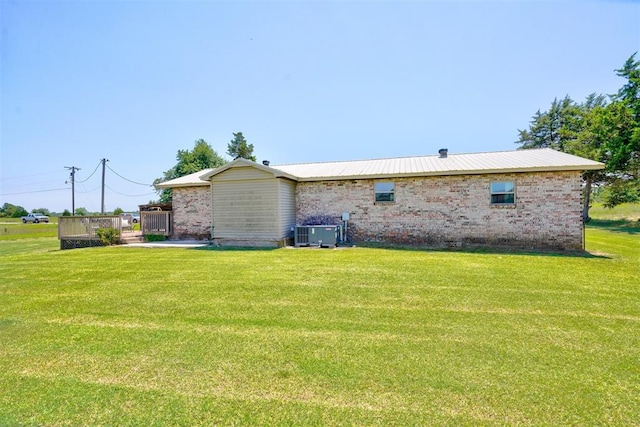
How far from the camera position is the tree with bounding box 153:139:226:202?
3038cm

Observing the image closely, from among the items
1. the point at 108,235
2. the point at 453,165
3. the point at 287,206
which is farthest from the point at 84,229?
the point at 453,165

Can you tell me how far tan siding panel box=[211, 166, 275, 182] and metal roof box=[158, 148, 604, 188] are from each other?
0.27 m

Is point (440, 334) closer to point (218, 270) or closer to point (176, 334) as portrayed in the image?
point (176, 334)

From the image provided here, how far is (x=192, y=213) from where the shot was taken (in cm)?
1377

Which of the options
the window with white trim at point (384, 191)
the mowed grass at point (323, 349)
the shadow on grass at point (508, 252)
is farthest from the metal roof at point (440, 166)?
the mowed grass at point (323, 349)

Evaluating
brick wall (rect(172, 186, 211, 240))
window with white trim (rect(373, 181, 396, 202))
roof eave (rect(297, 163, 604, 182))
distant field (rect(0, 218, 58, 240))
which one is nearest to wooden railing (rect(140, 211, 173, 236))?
brick wall (rect(172, 186, 211, 240))

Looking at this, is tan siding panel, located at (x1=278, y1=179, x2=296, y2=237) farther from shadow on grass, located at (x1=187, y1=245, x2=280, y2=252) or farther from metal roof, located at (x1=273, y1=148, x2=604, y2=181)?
shadow on grass, located at (x1=187, y1=245, x2=280, y2=252)

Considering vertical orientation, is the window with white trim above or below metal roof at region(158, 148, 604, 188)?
below

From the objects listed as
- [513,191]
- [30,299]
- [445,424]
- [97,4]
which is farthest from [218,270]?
[513,191]

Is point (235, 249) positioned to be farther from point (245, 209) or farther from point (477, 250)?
point (477, 250)

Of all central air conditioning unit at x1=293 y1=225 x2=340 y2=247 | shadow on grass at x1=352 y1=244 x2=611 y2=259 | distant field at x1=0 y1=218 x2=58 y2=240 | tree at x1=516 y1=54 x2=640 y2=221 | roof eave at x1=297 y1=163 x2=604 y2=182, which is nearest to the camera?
shadow on grass at x1=352 y1=244 x2=611 y2=259

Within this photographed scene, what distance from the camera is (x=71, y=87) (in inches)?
435

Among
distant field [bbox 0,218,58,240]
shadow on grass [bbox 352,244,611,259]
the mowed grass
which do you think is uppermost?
distant field [bbox 0,218,58,240]

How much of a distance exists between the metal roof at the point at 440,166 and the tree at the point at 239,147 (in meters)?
24.0
